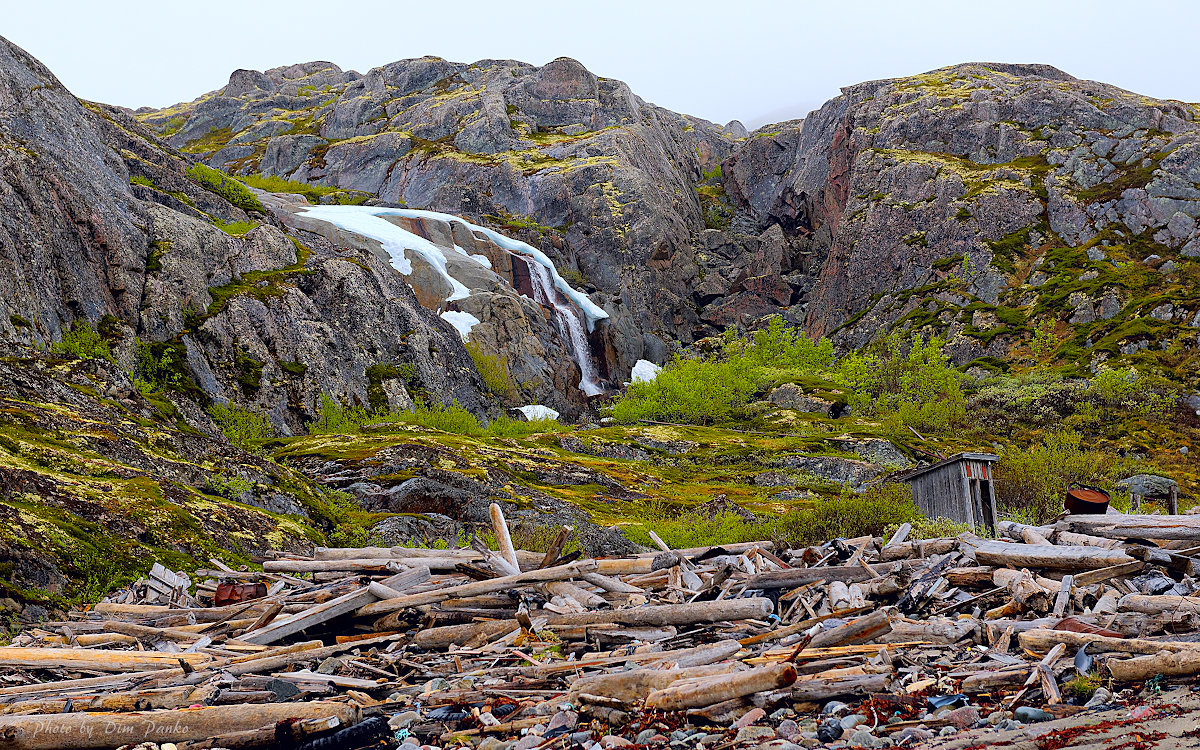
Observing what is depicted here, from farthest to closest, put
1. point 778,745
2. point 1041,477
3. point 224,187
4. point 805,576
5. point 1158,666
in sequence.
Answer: point 224,187, point 1041,477, point 805,576, point 1158,666, point 778,745

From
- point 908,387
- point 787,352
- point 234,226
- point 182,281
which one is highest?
point 234,226

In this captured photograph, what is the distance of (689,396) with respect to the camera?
193ft

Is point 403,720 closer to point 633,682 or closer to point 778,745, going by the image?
point 633,682

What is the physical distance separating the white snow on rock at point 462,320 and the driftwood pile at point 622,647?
50368mm

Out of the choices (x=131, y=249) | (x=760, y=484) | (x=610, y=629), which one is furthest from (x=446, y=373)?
(x=610, y=629)

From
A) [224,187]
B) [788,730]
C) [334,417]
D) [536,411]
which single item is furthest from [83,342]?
[788,730]

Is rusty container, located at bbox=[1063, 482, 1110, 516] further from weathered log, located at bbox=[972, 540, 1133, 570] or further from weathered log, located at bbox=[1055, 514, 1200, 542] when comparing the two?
weathered log, located at bbox=[972, 540, 1133, 570]

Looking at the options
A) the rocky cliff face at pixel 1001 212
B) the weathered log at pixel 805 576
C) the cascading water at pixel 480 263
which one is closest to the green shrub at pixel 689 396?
the cascading water at pixel 480 263

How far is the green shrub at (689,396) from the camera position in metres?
58.8

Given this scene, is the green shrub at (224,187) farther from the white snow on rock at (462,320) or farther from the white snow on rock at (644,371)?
the white snow on rock at (644,371)

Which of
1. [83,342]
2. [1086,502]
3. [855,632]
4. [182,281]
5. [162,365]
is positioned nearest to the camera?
[855,632]

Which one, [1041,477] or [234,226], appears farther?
[234,226]

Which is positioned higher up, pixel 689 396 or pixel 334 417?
pixel 334 417

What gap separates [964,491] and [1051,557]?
1478 centimetres
